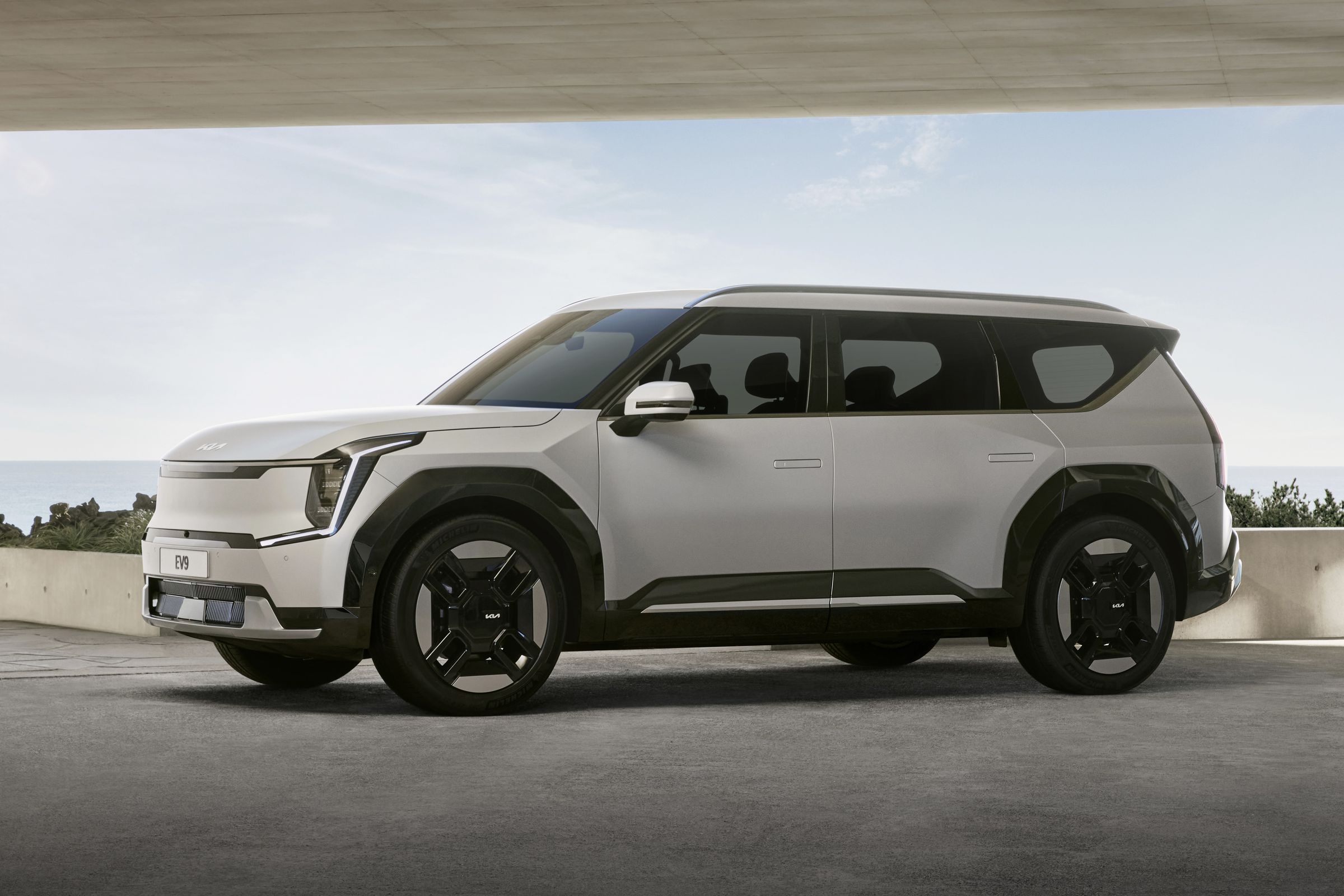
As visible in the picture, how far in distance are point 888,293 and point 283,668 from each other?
360cm

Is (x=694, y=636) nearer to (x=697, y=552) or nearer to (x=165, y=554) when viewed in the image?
(x=697, y=552)

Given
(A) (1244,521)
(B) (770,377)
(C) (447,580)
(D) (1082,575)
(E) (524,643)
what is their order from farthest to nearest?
(A) (1244,521)
(D) (1082,575)
(B) (770,377)
(E) (524,643)
(C) (447,580)

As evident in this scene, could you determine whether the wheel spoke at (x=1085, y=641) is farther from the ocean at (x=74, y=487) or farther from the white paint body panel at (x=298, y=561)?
the ocean at (x=74, y=487)

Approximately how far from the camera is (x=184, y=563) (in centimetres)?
785

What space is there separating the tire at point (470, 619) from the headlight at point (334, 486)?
35 centimetres

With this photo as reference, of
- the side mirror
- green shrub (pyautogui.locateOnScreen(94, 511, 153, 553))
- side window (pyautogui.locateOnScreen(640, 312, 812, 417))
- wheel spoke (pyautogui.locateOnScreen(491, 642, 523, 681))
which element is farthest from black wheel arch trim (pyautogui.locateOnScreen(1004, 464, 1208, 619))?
green shrub (pyautogui.locateOnScreen(94, 511, 153, 553))

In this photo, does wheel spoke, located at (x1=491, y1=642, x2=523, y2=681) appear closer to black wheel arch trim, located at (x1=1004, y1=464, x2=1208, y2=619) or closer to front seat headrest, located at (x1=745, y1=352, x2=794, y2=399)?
front seat headrest, located at (x1=745, y1=352, x2=794, y2=399)

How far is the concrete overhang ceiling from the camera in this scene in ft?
65.5

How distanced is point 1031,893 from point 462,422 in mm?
3843

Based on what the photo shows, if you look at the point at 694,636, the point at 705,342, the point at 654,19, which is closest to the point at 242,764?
the point at 694,636

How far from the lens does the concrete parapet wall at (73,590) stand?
13.5 metres

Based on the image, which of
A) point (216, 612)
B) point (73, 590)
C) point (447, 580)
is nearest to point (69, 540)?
point (73, 590)

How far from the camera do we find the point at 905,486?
27.5 ft

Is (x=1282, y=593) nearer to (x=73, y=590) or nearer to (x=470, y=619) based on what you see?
(x=470, y=619)
